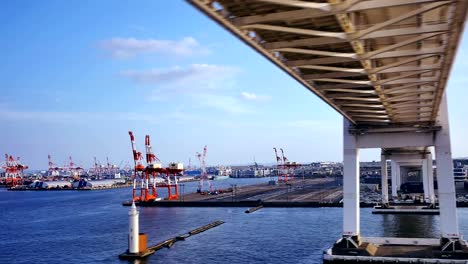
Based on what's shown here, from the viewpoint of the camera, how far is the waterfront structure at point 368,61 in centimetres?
1015

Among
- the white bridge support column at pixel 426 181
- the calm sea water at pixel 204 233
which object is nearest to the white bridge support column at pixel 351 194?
the calm sea water at pixel 204 233

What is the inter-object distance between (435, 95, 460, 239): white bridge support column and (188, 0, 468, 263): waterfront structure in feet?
0.19

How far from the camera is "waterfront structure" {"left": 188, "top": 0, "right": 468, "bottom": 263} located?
1015 cm

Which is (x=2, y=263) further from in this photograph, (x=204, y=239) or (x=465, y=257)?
(x=465, y=257)

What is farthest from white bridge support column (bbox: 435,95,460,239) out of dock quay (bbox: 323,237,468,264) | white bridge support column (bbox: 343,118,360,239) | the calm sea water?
the calm sea water

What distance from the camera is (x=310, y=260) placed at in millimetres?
31047

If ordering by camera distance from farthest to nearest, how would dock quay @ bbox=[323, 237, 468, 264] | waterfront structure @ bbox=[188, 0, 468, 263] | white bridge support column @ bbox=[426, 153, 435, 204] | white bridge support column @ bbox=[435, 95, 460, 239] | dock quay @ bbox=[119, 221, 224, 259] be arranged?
1. white bridge support column @ bbox=[426, 153, 435, 204]
2. dock quay @ bbox=[119, 221, 224, 259]
3. white bridge support column @ bbox=[435, 95, 460, 239]
4. dock quay @ bbox=[323, 237, 468, 264]
5. waterfront structure @ bbox=[188, 0, 468, 263]

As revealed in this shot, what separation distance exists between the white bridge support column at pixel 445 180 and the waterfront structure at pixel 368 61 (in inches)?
2.3

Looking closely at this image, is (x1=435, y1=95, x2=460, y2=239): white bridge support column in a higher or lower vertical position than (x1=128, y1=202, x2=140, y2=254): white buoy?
higher

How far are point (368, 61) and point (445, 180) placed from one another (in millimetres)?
18582

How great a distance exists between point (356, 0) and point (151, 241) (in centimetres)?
3605

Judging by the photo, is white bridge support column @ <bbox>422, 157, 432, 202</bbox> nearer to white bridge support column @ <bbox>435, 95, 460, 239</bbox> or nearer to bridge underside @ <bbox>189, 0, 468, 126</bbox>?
white bridge support column @ <bbox>435, 95, 460, 239</bbox>

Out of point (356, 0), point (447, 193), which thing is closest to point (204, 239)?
point (447, 193)

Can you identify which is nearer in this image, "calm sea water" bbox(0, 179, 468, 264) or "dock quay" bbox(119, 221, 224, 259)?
"dock quay" bbox(119, 221, 224, 259)
